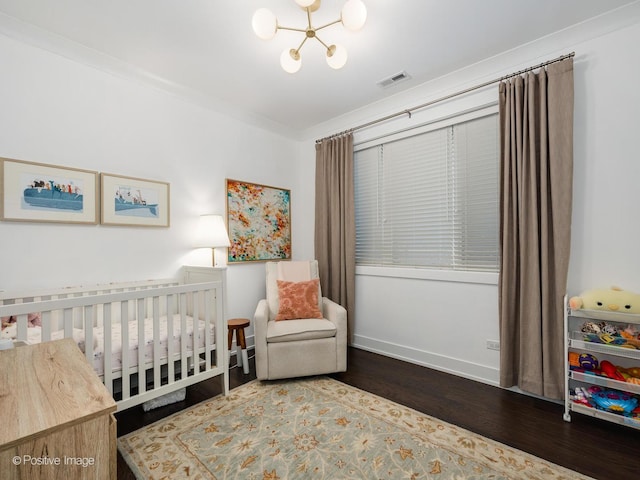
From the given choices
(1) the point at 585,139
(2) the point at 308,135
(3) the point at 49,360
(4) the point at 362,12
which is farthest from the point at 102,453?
(2) the point at 308,135

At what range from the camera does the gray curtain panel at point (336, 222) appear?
3.27 m

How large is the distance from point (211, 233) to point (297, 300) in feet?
3.20

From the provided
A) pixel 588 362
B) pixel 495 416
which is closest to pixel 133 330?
pixel 495 416

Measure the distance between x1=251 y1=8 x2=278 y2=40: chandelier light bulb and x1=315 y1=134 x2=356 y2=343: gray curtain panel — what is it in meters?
1.77

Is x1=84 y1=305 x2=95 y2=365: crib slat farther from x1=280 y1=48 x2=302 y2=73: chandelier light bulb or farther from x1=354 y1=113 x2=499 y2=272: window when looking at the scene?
x1=354 y1=113 x2=499 y2=272: window

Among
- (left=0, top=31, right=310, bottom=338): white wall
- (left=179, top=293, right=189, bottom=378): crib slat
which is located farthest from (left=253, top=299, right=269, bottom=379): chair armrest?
(left=0, top=31, right=310, bottom=338): white wall

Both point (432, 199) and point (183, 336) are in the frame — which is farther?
point (432, 199)

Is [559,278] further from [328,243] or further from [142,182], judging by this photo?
[142,182]

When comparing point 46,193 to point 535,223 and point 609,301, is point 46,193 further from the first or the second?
point 609,301

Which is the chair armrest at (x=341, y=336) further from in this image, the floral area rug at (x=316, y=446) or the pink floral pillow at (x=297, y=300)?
the floral area rug at (x=316, y=446)

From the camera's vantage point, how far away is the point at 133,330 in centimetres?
214

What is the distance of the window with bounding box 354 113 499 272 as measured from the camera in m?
2.53

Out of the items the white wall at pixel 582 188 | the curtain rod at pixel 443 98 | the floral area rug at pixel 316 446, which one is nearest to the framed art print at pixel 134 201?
the floral area rug at pixel 316 446

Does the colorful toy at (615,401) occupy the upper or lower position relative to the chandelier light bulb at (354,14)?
lower
